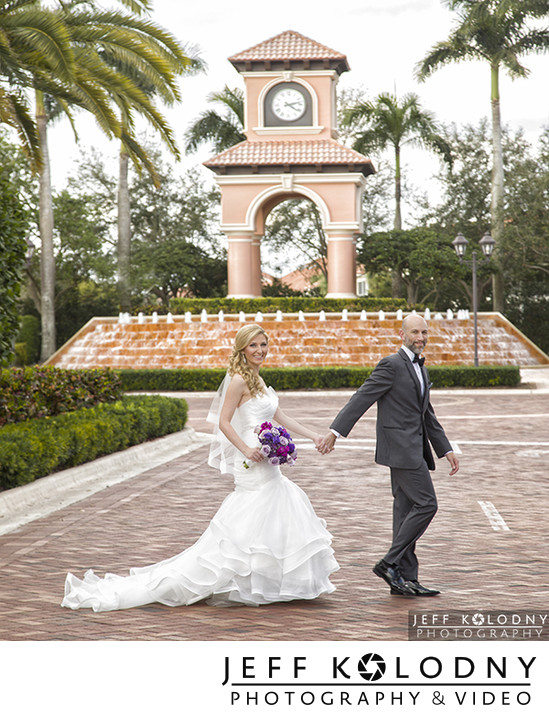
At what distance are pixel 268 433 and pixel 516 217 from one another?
42.0 m

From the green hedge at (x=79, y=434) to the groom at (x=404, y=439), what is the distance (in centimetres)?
475

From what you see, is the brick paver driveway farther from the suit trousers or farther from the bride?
the suit trousers

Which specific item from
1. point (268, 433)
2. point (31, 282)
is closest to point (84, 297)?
point (31, 282)

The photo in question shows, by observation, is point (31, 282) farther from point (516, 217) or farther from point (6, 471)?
point (6, 471)

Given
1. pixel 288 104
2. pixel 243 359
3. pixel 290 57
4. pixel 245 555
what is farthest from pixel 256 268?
pixel 245 555

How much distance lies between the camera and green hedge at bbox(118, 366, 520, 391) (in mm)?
29312

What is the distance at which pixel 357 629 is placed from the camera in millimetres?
5352

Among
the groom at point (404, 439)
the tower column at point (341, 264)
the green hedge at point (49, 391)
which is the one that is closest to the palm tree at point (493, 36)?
the tower column at point (341, 264)

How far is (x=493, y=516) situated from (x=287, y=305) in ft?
100

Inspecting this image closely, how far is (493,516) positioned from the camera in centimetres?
904

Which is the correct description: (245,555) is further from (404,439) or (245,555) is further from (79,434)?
(79,434)

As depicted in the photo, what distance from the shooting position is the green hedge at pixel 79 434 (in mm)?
9844
